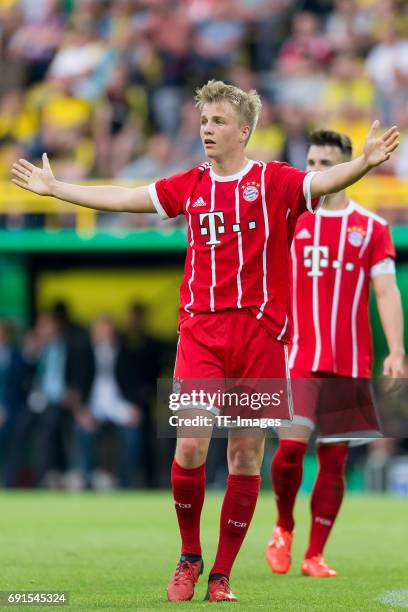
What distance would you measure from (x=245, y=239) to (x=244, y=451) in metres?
0.95

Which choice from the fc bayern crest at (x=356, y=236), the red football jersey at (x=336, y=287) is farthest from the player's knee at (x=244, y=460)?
the fc bayern crest at (x=356, y=236)

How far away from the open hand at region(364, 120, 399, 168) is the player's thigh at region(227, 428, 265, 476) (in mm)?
1353

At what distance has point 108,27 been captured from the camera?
18422mm

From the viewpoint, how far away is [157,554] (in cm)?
853

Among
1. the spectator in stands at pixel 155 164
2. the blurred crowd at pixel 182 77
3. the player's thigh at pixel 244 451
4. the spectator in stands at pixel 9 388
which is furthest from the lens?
the spectator in stands at pixel 9 388

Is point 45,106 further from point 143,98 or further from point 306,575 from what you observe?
point 306,575

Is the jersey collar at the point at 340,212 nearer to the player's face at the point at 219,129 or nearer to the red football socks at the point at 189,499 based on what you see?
the player's face at the point at 219,129

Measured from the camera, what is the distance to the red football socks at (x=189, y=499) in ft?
20.3

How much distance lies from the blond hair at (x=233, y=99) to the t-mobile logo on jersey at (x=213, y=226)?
43cm

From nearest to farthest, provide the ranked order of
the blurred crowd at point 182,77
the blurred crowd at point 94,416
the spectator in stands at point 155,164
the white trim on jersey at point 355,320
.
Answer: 1. the white trim on jersey at point 355,320
2. the blurred crowd at point 94,416
3. the blurred crowd at point 182,77
4. the spectator in stands at point 155,164

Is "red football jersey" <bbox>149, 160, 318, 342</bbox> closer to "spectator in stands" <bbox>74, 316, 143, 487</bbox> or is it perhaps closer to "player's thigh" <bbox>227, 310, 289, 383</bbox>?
"player's thigh" <bbox>227, 310, 289, 383</bbox>

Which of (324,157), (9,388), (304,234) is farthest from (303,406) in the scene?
(9,388)

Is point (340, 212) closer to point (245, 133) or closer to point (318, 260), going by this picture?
point (318, 260)

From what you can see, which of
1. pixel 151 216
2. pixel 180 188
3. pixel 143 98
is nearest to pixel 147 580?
pixel 180 188
